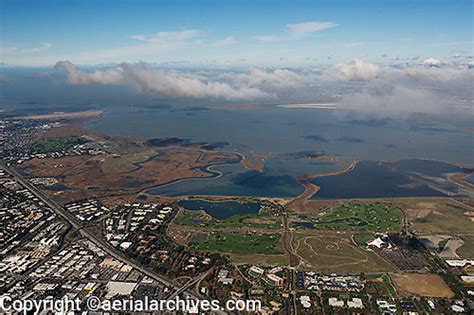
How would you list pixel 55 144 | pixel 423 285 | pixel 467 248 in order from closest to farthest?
pixel 423 285
pixel 467 248
pixel 55 144

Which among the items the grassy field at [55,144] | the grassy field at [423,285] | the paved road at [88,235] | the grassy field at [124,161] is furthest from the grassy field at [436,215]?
the grassy field at [55,144]

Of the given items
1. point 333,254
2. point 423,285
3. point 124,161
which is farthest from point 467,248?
point 124,161

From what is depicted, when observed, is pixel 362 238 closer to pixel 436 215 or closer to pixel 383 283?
pixel 383 283

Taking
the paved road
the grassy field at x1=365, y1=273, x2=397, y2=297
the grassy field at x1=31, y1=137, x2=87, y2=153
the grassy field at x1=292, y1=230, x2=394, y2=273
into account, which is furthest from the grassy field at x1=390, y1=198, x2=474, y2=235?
the grassy field at x1=31, y1=137, x2=87, y2=153

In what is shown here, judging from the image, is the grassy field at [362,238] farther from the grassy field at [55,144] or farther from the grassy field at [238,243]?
the grassy field at [55,144]

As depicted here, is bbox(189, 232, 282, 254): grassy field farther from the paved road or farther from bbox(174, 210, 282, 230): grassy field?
the paved road

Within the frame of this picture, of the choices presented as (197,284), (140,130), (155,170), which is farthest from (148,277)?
(140,130)
